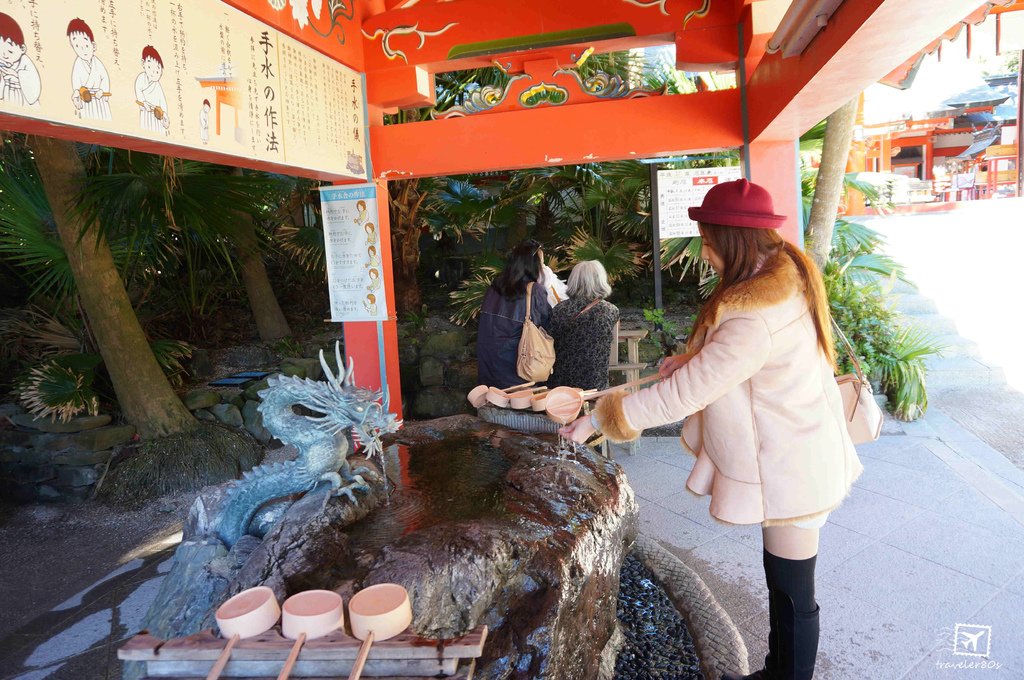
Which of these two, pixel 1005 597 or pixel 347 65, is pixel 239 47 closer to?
pixel 347 65

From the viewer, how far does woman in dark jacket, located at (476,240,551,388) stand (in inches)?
166

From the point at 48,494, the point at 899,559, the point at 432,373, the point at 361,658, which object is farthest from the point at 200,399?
the point at 899,559

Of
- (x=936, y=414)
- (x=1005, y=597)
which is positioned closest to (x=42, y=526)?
(x=1005, y=597)

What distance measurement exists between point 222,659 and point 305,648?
17cm

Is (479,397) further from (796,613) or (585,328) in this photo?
(796,613)

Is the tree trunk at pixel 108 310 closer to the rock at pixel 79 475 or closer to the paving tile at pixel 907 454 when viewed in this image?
the rock at pixel 79 475

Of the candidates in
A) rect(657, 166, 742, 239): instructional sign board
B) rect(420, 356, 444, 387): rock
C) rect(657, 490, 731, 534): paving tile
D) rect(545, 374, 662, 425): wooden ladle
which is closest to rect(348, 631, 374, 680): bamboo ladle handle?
rect(545, 374, 662, 425): wooden ladle

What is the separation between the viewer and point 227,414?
548 centimetres

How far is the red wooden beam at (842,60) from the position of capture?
1.90 m

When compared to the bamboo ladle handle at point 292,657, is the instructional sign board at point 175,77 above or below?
above

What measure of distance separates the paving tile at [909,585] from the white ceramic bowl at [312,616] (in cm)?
242

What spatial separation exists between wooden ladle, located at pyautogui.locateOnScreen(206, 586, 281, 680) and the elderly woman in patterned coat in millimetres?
2907

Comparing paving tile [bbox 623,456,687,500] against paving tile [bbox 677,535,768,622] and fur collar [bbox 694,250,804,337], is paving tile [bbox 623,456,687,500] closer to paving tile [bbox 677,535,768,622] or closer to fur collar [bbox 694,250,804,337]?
paving tile [bbox 677,535,768,622]

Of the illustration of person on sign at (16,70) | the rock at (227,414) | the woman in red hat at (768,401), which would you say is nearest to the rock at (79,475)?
the rock at (227,414)
